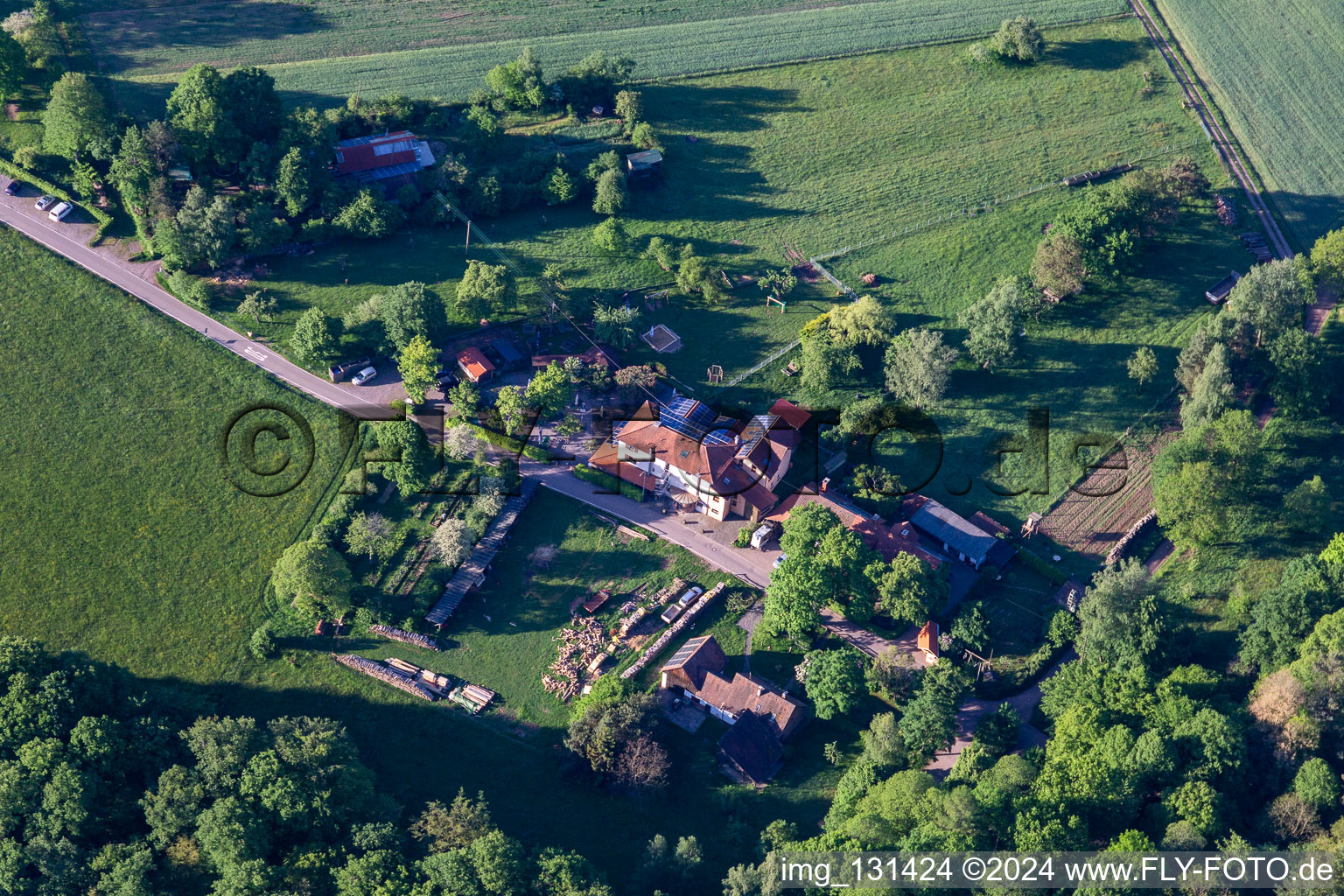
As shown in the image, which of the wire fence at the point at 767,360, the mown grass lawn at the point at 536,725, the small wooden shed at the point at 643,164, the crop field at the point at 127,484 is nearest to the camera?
the mown grass lawn at the point at 536,725

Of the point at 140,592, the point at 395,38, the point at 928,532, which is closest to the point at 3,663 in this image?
the point at 140,592

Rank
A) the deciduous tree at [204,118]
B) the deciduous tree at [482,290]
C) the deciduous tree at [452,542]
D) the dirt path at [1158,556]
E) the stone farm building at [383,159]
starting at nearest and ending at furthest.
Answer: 1. the deciduous tree at [452,542]
2. the dirt path at [1158,556]
3. the deciduous tree at [482,290]
4. the deciduous tree at [204,118]
5. the stone farm building at [383,159]

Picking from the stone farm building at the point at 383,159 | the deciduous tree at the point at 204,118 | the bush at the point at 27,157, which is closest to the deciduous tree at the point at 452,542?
the stone farm building at the point at 383,159

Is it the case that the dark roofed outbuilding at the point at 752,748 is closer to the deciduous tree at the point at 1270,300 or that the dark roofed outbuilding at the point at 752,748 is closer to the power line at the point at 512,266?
the power line at the point at 512,266

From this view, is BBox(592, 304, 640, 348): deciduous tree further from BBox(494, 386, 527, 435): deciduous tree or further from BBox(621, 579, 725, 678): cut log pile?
BBox(621, 579, 725, 678): cut log pile

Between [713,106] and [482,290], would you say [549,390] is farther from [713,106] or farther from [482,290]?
[713,106]

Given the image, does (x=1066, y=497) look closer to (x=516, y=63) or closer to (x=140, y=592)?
(x=516, y=63)
